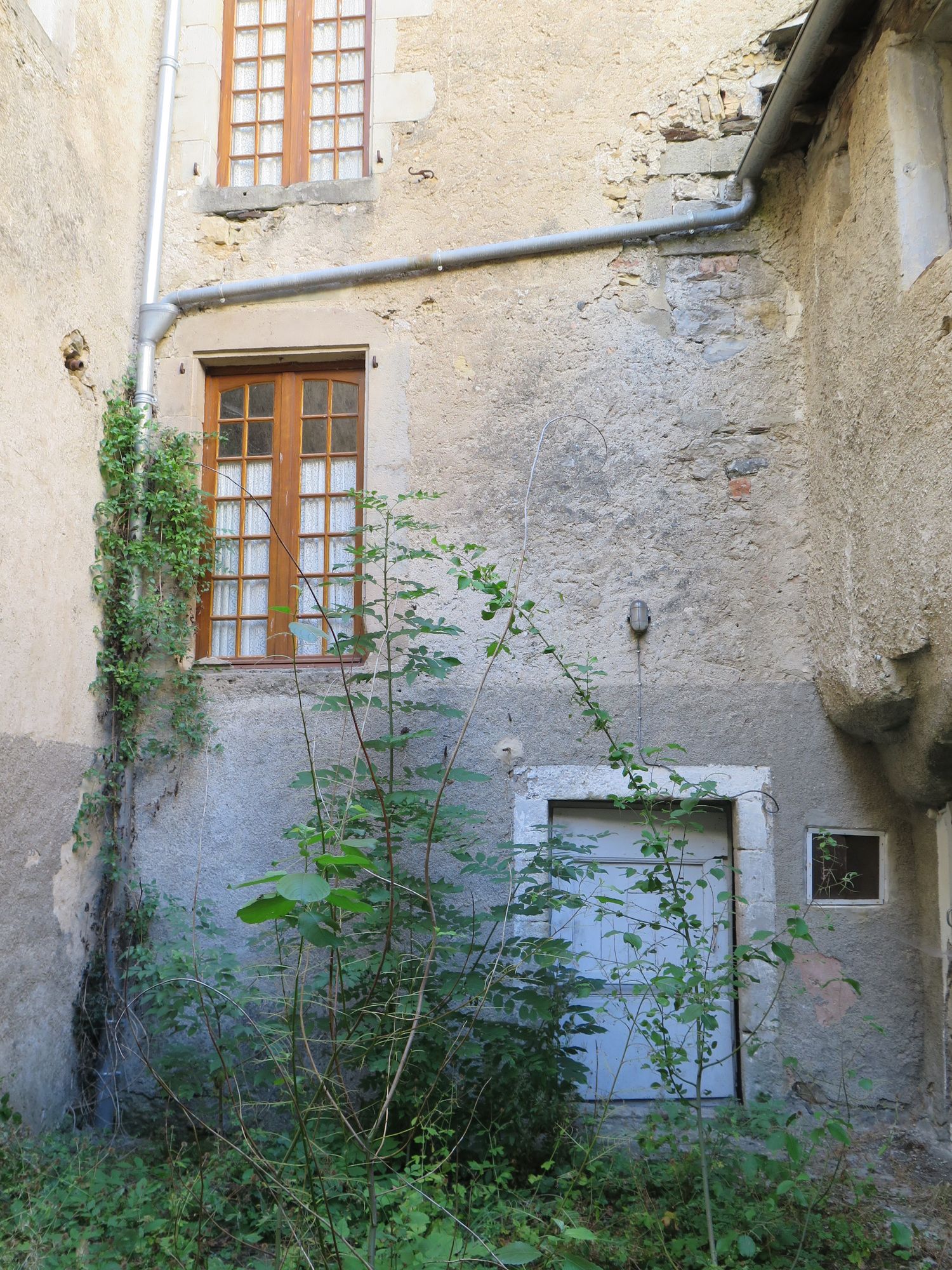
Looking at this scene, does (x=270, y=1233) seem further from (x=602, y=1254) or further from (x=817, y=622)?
(x=817, y=622)

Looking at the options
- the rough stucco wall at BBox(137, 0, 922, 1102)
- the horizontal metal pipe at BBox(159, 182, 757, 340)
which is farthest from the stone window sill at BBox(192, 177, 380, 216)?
the horizontal metal pipe at BBox(159, 182, 757, 340)

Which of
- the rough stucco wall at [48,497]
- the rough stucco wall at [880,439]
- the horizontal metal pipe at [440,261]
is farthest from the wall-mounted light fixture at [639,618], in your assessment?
the rough stucco wall at [48,497]

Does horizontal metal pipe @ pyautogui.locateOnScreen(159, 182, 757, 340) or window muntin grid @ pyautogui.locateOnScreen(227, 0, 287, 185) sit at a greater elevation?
window muntin grid @ pyautogui.locateOnScreen(227, 0, 287, 185)

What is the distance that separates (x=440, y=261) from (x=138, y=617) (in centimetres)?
222

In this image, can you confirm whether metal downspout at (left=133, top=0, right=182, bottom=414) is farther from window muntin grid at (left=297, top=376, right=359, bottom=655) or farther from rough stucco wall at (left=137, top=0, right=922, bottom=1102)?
window muntin grid at (left=297, top=376, right=359, bottom=655)

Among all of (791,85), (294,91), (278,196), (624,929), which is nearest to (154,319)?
(278,196)

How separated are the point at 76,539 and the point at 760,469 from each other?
10.1 ft

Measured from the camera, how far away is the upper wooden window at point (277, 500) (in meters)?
4.96

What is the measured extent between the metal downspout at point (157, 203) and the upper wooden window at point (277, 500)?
13.1 inches

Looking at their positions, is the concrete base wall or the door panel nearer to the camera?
the concrete base wall

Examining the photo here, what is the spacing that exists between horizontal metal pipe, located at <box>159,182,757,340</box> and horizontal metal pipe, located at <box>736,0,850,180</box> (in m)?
0.16

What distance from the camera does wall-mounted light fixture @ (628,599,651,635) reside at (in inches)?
181

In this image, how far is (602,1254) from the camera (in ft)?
10.2

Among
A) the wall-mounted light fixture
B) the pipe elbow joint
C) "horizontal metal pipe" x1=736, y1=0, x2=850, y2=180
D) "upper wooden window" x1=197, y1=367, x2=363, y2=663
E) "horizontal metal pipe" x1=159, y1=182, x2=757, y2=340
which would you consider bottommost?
the wall-mounted light fixture
